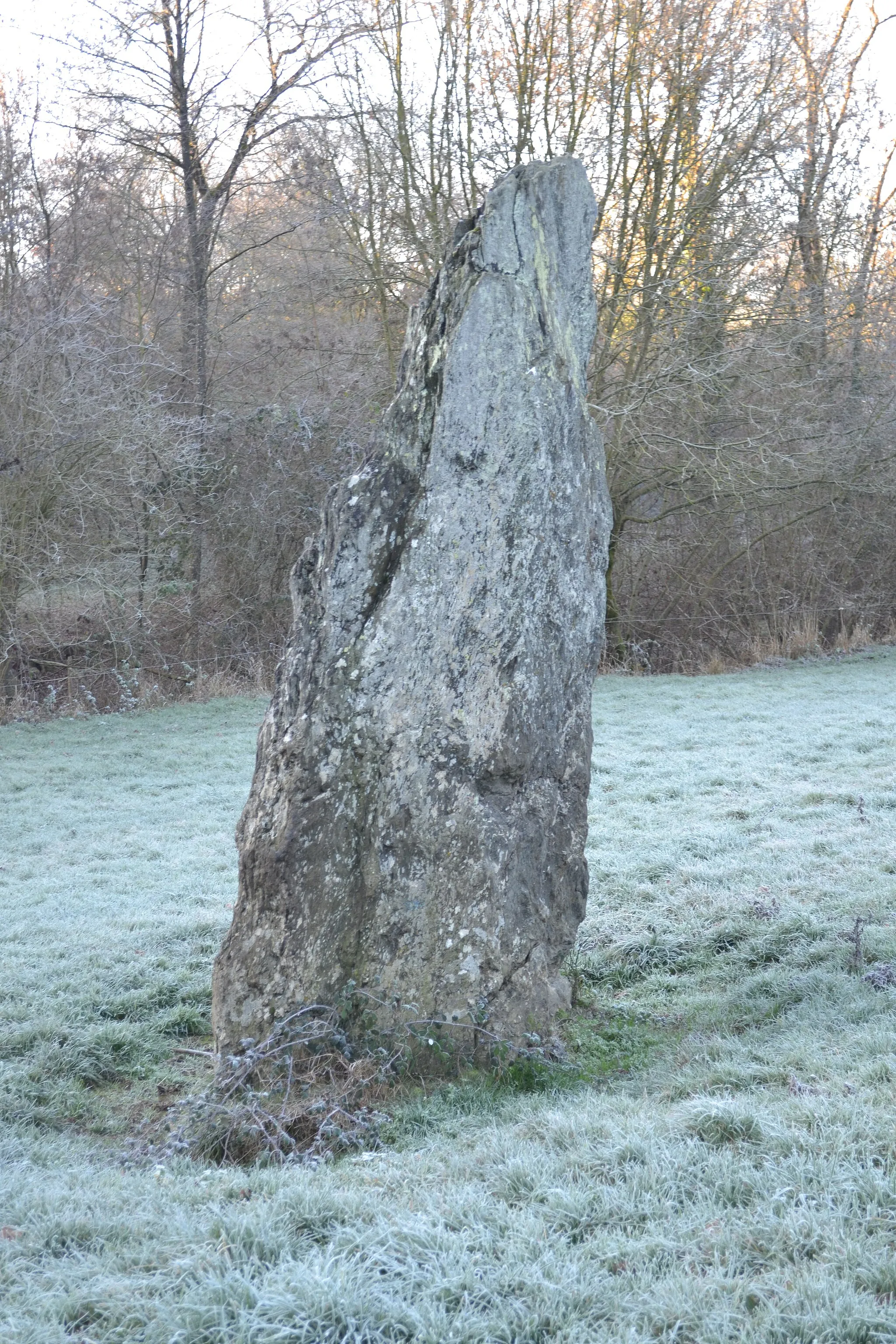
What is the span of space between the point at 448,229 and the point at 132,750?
9.77 meters

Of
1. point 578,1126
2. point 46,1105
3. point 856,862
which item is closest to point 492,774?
point 578,1126

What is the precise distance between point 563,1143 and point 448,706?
1543 millimetres

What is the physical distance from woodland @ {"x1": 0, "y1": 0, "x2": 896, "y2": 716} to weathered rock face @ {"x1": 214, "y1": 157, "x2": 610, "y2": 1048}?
10.9m

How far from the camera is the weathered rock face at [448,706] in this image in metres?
4.04

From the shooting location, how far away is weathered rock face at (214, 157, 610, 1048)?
4.04 metres

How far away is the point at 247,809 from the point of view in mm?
4328

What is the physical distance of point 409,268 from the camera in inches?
683

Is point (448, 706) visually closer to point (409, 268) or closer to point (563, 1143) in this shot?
point (563, 1143)

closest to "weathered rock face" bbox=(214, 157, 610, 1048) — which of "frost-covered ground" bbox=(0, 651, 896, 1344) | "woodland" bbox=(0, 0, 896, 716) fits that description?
"frost-covered ground" bbox=(0, 651, 896, 1344)

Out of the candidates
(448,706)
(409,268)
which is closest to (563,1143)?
(448,706)

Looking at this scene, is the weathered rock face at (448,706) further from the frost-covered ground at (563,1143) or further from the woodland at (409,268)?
the woodland at (409,268)

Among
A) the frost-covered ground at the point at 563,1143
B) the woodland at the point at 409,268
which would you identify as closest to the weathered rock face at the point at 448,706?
the frost-covered ground at the point at 563,1143

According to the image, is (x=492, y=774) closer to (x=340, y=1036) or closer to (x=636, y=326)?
(x=340, y=1036)

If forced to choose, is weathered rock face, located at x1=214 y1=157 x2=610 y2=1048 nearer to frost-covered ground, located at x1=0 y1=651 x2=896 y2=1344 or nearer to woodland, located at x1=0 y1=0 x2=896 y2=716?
frost-covered ground, located at x1=0 y1=651 x2=896 y2=1344
